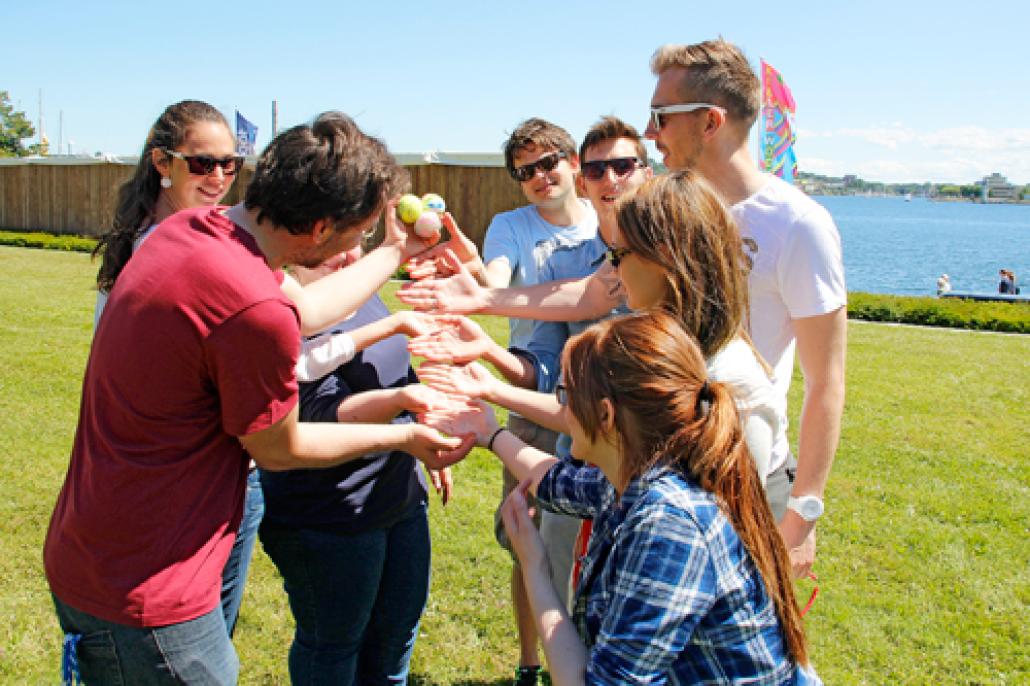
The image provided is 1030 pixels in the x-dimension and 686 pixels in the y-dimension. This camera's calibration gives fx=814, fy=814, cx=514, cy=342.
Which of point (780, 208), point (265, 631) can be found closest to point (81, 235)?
point (265, 631)

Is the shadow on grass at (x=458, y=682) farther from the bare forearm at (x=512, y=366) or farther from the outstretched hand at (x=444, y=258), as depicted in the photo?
the outstretched hand at (x=444, y=258)

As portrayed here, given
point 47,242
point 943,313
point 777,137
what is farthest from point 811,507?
point 47,242

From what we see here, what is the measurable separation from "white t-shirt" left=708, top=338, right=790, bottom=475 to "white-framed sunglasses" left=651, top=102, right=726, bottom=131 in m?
0.90

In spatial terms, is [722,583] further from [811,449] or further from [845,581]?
[845,581]

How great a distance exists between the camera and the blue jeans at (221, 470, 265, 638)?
285cm

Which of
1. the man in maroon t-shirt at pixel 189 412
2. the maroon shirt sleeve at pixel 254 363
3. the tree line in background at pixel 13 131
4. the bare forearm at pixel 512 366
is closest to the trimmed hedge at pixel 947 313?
the bare forearm at pixel 512 366

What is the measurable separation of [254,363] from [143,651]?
28.6 inches

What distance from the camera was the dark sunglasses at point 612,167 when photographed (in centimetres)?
348

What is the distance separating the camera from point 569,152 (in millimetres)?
3756

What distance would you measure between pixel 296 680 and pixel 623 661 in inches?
60.2

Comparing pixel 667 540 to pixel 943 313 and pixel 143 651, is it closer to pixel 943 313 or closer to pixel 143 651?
pixel 143 651

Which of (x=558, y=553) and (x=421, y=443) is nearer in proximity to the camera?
(x=421, y=443)

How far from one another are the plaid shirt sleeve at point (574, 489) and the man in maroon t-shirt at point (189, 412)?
2.09 ft

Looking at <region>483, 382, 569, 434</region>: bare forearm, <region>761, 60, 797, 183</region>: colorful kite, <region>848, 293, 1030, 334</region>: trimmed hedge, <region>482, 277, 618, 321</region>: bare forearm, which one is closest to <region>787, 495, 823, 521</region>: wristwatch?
<region>483, 382, 569, 434</region>: bare forearm
